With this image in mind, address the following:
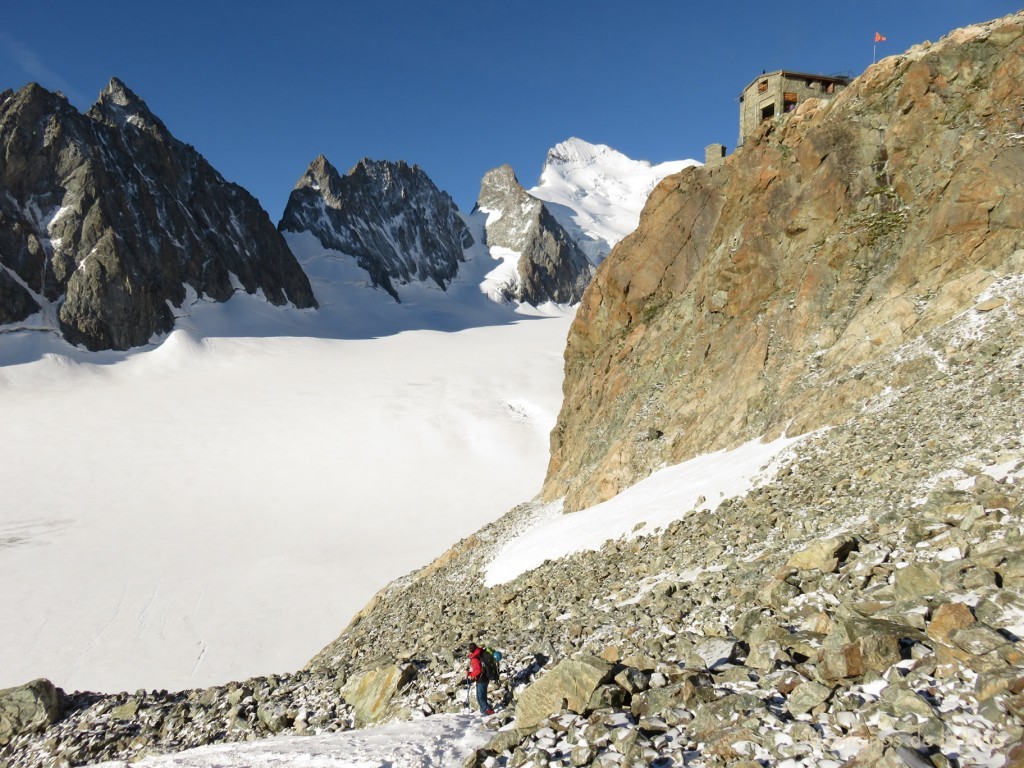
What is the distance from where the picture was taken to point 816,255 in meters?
19.8

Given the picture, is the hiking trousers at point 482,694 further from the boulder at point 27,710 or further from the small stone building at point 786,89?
the small stone building at point 786,89

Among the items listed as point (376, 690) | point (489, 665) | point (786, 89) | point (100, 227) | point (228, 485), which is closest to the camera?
point (489, 665)

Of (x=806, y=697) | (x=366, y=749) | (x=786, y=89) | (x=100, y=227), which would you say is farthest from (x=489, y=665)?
(x=100, y=227)

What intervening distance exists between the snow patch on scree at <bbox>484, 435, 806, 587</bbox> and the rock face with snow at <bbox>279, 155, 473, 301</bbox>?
146m

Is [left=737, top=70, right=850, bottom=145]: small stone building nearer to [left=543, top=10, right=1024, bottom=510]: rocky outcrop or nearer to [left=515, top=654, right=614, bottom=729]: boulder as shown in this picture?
[left=543, top=10, right=1024, bottom=510]: rocky outcrop

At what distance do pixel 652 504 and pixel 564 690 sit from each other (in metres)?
10.6

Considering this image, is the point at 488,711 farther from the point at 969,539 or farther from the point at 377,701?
the point at 969,539

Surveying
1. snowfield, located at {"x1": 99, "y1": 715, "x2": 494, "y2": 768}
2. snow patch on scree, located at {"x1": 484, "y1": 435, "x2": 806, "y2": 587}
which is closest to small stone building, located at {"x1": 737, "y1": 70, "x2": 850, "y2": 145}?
snow patch on scree, located at {"x1": 484, "y1": 435, "x2": 806, "y2": 587}

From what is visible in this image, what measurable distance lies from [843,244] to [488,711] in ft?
57.9

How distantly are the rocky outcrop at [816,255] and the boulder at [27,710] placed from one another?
1717 cm

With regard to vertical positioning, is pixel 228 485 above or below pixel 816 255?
below

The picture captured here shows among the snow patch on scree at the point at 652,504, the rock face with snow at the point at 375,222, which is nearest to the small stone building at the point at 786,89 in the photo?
the snow patch on scree at the point at 652,504

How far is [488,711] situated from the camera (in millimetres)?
8914

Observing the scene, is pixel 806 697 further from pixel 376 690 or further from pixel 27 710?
pixel 27 710
